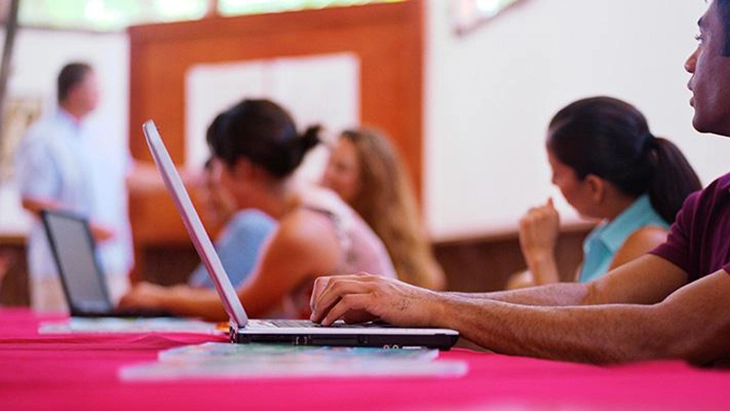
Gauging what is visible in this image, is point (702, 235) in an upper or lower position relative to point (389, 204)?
upper

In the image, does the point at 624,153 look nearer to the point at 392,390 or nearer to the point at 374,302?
the point at 374,302

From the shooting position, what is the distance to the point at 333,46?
6.40 meters

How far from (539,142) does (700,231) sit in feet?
9.57

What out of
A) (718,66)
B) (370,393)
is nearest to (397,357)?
(370,393)

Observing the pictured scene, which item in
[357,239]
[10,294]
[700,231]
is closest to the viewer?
[700,231]

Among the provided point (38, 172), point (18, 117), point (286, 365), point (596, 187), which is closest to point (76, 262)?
point (596, 187)

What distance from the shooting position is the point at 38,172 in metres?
5.30

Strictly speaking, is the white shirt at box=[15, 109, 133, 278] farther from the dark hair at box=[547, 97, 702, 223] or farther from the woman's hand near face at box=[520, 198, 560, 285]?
the dark hair at box=[547, 97, 702, 223]

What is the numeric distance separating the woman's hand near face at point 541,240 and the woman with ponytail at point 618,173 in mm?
175

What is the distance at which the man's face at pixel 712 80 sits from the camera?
172 centimetres

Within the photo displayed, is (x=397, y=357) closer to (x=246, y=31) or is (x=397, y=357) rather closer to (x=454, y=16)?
(x=454, y=16)

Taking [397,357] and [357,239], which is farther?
[357,239]

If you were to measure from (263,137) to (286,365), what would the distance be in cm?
240

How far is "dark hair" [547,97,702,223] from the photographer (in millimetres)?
2316
